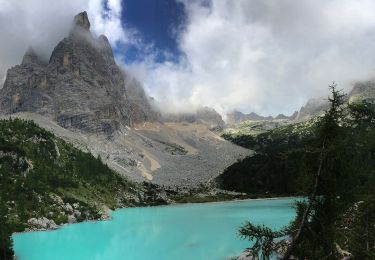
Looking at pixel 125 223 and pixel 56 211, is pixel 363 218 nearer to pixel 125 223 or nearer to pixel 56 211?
pixel 125 223

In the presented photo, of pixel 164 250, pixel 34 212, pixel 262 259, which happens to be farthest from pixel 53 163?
pixel 262 259

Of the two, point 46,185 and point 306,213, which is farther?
point 46,185

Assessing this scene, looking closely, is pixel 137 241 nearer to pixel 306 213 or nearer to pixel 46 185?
pixel 46 185

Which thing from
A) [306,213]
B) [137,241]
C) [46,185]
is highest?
[46,185]

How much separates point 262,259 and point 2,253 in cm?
4422

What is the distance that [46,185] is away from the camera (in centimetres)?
13275

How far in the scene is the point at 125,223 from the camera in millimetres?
111625

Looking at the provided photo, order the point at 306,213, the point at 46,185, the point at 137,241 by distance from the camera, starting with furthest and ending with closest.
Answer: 1. the point at 46,185
2. the point at 137,241
3. the point at 306,213

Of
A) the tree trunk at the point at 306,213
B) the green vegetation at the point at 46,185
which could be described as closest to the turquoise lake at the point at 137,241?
the green vegetation at the point at 46,185

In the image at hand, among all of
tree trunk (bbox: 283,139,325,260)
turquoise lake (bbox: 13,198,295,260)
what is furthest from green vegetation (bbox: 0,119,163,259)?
tree trunk (bbox: 283,139,325,260)

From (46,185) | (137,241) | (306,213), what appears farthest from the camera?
(46,185)

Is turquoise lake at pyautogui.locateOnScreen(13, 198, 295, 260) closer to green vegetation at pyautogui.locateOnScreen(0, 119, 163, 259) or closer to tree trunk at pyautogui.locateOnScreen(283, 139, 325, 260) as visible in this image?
green vegetation at pyautogui.locateOnScreen(0, 119, 163, 259)

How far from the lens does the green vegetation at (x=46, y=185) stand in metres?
103

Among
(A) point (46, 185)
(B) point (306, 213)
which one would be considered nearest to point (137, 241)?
(A) point (46, 185)
